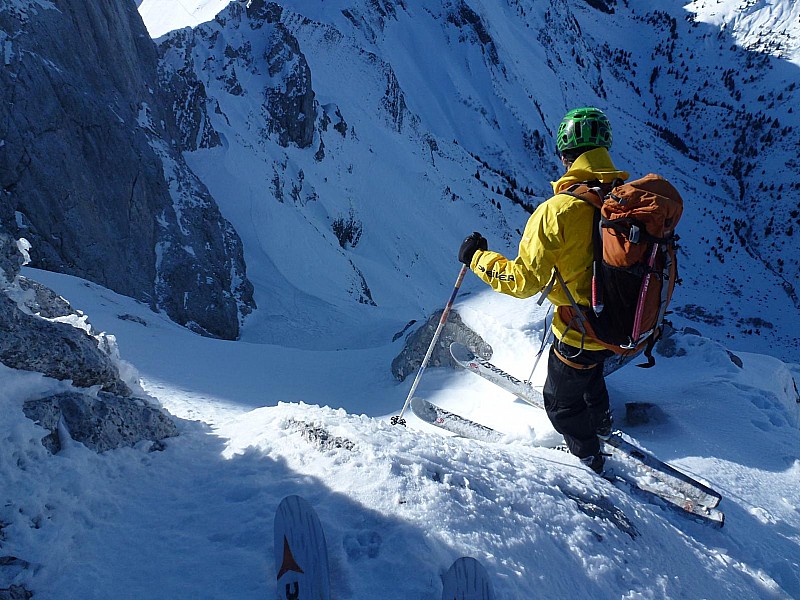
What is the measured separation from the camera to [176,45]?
2506 cm

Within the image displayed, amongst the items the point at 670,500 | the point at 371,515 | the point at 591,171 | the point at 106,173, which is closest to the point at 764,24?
the point at 106,173

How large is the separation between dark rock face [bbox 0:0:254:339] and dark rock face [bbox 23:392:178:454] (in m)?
12.9

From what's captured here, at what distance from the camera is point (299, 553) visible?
7.93 feet

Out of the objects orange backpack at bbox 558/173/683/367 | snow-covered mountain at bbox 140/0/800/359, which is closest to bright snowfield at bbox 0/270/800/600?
orange backpack at bbox 558/173/683/367

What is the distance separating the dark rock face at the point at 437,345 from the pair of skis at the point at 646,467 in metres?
1.78

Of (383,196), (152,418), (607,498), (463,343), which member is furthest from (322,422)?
(383,196)

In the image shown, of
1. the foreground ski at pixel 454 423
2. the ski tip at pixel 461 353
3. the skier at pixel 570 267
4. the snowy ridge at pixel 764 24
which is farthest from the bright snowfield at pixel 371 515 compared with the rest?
the snowy ridge at pixel 764 24

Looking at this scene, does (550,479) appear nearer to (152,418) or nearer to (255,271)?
(152,418)

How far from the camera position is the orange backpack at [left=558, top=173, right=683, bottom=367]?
327cm

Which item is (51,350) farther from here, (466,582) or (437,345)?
(437,345)

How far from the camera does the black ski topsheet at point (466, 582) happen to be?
233 centimetres

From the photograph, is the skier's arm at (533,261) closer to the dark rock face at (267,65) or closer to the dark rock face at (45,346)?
the dark rock face at (45,346)

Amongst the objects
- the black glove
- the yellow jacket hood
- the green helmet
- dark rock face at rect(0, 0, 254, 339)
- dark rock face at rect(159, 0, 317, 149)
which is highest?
dark rock face at rect(159, 0, 317, 149)

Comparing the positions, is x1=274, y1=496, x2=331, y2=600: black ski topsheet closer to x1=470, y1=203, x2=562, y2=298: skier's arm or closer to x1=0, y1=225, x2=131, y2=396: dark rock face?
x1=0, y1=225, x2=131, y2=396: dark rock face
